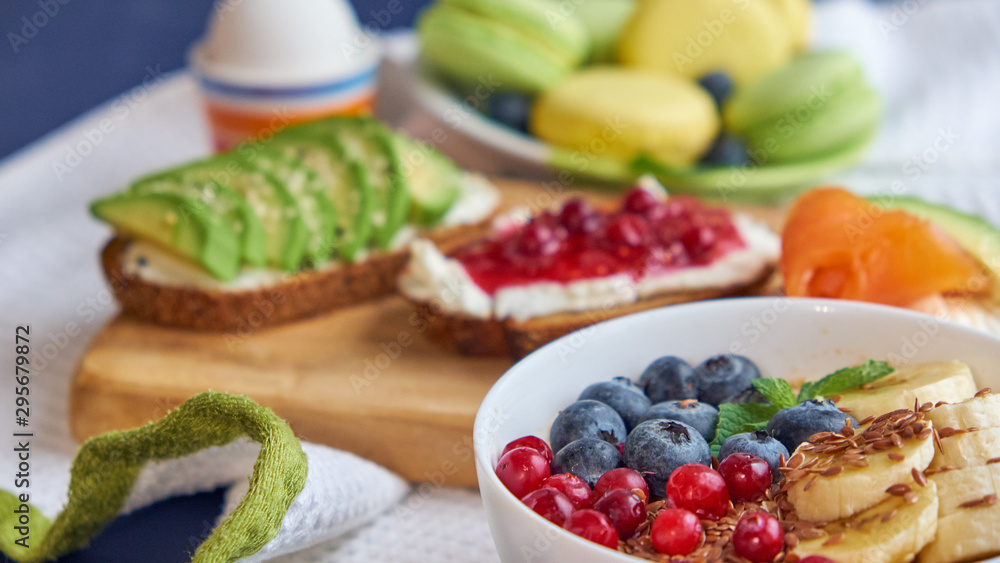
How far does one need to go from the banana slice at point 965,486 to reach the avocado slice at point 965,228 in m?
1.01

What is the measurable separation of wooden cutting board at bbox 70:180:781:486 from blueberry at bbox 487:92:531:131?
3.96 ft

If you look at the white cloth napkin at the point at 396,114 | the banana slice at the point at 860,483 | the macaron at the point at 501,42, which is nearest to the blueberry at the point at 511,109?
the macaron at the point at 501,42

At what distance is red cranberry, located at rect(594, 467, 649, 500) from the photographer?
1.30 m

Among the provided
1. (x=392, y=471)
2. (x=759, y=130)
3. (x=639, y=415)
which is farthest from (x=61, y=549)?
(x=759, y=130)

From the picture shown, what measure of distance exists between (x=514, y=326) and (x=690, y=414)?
2.67 ft

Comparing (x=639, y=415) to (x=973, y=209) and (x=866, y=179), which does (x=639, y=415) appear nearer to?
(x=973, y=209)

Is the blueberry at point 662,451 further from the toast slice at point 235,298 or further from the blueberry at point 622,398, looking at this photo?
the toast slice at point 235,298

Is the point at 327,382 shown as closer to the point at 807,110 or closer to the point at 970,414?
the point at 970,414

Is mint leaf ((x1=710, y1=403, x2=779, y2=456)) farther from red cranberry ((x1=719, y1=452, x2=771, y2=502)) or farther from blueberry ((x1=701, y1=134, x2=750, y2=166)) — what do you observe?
blueberry ((x1=701, y1=134, x2=750, y2=166))

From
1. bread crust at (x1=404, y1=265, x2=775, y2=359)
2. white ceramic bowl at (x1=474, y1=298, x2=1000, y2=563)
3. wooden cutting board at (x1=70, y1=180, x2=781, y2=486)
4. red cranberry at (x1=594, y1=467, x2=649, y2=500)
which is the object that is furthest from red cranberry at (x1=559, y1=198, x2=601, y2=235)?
red cranberry at (x1=594, y1=467, x2=649, y2=500)

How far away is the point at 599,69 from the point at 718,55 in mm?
496

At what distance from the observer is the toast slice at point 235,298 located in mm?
2453

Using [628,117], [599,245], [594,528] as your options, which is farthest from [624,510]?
[628,117]

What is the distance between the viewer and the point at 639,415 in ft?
5.02
